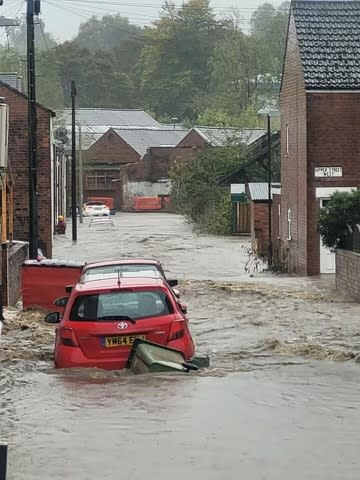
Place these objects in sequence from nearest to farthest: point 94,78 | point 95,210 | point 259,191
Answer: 1. point 259,191
2. point 95,210
3. point 94,78

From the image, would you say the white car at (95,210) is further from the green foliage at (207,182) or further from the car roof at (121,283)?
the car roof at (121,283)

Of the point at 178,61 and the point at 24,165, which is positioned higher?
the point at 178,61

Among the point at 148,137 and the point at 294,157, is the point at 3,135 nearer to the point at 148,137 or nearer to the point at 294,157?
the point at 294,157

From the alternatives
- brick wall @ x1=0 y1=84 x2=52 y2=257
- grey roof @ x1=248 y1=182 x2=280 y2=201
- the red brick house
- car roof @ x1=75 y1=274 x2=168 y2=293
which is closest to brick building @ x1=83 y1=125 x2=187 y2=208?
grey roof @ x1=248 y1=182 x2=280 y2=201

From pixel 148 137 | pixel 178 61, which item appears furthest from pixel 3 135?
pixel 178 61

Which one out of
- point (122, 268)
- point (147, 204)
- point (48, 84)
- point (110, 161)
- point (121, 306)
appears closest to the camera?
point (121, 306)

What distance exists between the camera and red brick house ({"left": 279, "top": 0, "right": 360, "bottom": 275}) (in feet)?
107

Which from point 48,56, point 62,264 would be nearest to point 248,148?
point 62,264

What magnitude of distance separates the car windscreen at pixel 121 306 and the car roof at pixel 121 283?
97mm

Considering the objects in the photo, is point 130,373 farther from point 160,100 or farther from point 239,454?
point 160,100

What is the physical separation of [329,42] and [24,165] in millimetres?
10703

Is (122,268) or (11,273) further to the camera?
(11,273)

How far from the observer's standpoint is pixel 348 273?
25703 mm

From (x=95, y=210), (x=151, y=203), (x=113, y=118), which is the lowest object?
(x=95, y=210)
